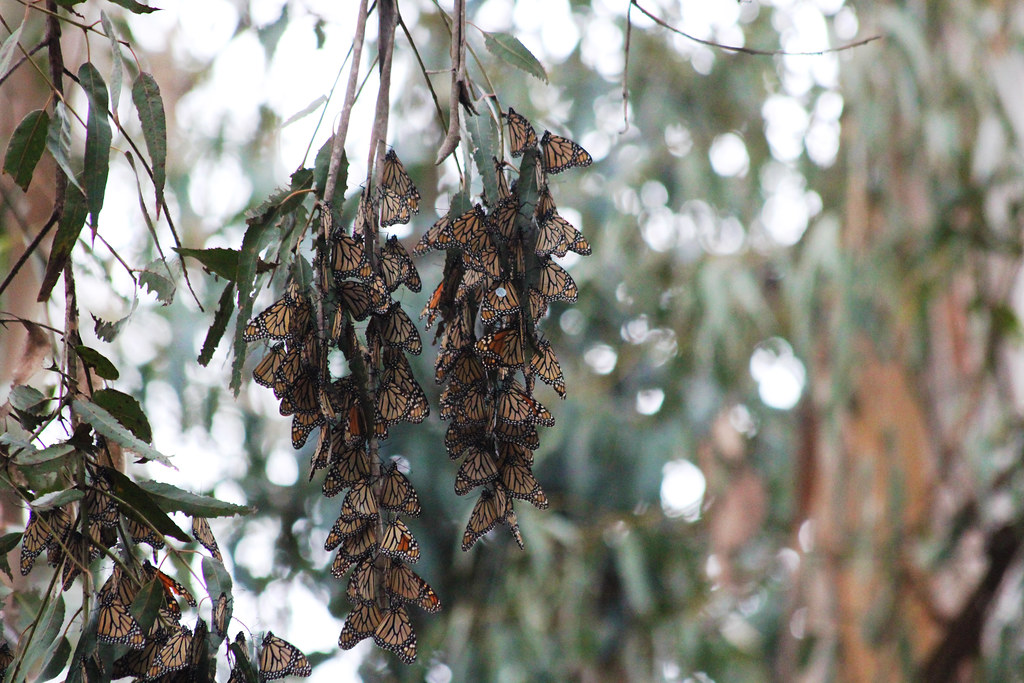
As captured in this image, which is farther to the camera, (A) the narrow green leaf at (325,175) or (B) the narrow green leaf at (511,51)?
(B) the narrow green leaf at (511,51)

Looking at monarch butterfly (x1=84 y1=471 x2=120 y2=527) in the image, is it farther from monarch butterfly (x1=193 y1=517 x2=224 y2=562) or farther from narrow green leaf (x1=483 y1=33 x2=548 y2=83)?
narrow green leaf (x1=483 y1=33 x2=548 y2=83)

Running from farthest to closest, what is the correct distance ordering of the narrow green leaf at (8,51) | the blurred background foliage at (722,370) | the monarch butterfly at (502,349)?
the blurred background foliage at (722,370) < the narrow green leaf at (8,51) < the monarch butterfly at (502,349)

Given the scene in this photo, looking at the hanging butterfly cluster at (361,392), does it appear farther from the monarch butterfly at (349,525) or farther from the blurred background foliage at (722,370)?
the blurred background foliage at (722,370)

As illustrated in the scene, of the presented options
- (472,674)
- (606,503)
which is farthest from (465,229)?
(606,503)

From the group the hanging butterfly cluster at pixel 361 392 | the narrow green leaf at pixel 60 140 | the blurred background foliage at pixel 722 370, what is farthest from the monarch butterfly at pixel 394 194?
the blurred background foliage at pixel 722 370

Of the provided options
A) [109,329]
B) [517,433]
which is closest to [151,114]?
[109,329]

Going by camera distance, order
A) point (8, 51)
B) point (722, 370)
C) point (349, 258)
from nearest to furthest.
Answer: point (349, 258) < point (8, 51) < point (722, 370)

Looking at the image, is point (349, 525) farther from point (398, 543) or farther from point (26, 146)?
point (26, 146)
